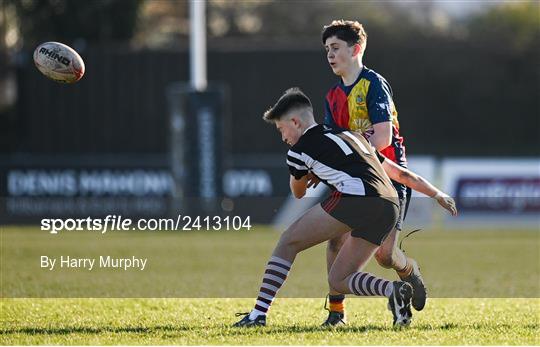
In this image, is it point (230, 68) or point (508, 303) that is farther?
point (230, 68)

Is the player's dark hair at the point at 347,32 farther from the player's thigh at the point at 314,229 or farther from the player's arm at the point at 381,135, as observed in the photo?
the player's thigh at the point at 314,229

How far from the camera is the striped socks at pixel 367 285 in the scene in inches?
275

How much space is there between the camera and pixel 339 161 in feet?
22.8

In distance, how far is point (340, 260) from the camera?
279 inches

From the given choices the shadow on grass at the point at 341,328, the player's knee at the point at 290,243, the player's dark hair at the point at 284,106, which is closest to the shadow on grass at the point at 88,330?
the shadow on grass at the point at 341,328

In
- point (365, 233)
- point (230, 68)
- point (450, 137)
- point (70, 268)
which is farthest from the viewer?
point (450, 137)

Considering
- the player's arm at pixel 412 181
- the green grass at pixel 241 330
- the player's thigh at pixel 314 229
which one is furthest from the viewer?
the player's arm at pixel 412 181

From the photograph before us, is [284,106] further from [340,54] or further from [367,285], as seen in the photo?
[367,285]

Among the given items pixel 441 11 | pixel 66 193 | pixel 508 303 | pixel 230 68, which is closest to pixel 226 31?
pixel 230 68

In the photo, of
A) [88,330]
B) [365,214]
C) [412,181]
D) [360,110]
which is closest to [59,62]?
[88,330]

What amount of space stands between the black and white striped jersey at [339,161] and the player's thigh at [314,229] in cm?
21

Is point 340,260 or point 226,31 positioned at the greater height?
point 226,31

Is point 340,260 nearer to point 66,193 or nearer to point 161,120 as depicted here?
point 66,193

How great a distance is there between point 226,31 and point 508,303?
2353cm
